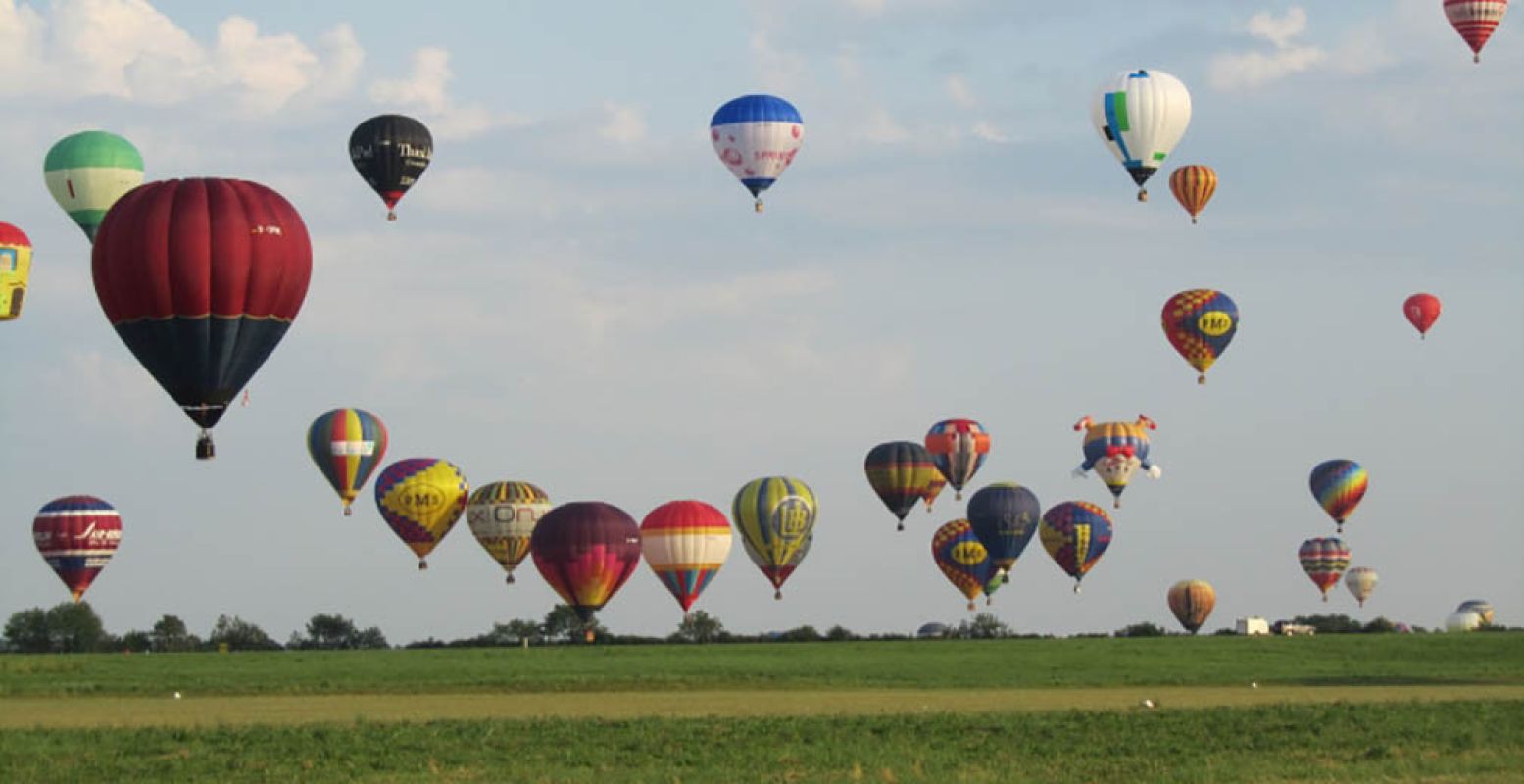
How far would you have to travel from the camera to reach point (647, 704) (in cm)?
6053

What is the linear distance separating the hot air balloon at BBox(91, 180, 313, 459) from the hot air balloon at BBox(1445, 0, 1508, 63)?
4566cm

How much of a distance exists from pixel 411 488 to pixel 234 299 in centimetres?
4428

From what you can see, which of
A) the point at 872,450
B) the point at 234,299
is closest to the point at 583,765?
the point at 234,299

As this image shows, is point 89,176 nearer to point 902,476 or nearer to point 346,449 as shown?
point 346,449

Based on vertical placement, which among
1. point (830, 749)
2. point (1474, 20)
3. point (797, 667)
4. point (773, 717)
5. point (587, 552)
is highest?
point (1474, 20)

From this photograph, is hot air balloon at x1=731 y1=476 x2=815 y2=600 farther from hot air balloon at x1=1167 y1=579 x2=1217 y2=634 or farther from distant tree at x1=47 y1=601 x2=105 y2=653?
distant tree at x1=47 y1=601 x2=105 y2=653

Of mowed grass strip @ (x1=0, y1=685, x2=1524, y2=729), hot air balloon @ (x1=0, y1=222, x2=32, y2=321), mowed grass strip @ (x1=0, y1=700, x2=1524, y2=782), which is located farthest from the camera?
hot air balloon @ (x1=0, y1=222, x2=32, y2=321)

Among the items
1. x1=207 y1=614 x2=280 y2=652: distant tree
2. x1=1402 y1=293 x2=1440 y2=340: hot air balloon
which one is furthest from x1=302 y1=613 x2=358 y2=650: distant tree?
x1=1402 y1=293 x2=1440 y2=340: hot air balloon

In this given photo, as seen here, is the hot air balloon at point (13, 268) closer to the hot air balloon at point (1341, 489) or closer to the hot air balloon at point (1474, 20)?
the hot air balloon at point (1474, 20)

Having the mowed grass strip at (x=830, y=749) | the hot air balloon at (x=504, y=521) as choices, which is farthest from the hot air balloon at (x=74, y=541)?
the mowed grass strip at (x=830, y=749)

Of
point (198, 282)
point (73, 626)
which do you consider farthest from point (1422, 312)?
point (73, 626)

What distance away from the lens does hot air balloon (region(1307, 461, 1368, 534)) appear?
124 m

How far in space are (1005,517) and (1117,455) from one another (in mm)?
6675

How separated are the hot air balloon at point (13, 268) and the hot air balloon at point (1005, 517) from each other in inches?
1717
